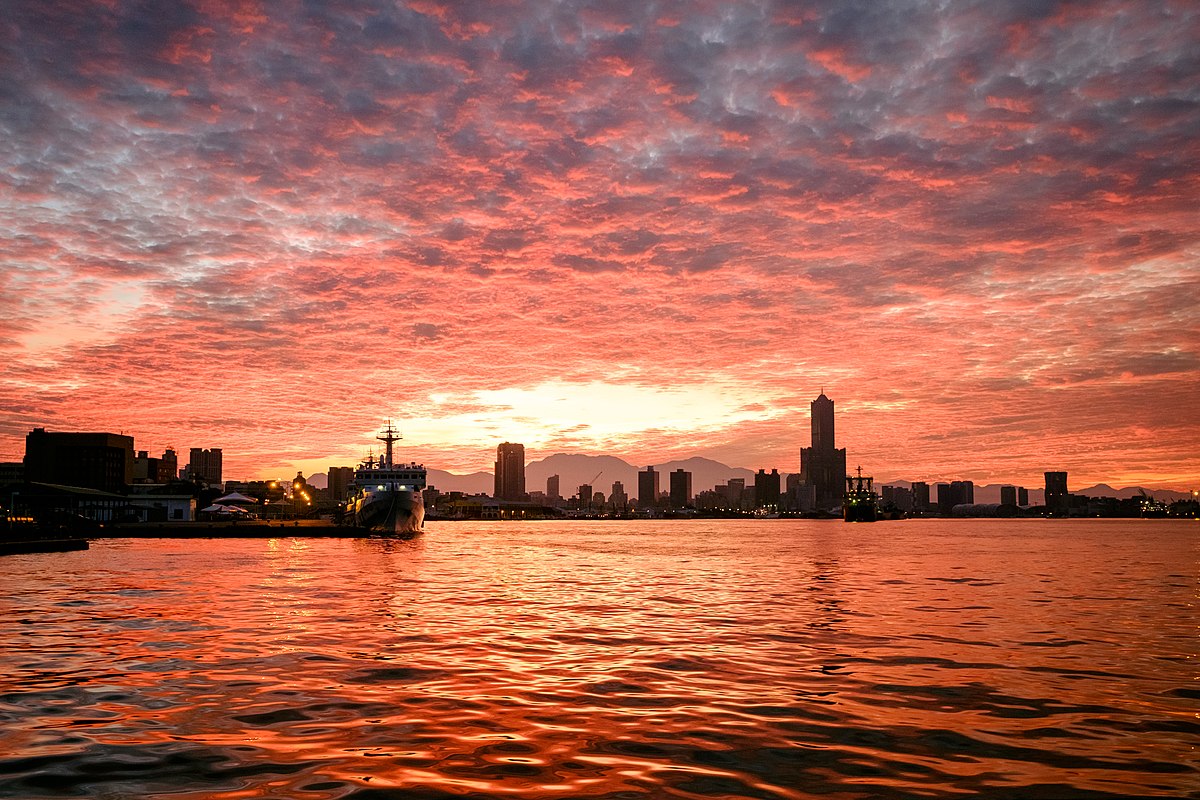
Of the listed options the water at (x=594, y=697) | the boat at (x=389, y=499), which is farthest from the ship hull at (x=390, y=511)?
the water at (x=594, y=697)

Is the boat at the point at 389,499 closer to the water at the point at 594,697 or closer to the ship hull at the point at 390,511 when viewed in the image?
the ship hull at the point at 390,511

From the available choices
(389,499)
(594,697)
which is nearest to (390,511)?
(389,499)

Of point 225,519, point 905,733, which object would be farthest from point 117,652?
point 225,519

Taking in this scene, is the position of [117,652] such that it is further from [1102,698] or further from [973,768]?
[1102,698]

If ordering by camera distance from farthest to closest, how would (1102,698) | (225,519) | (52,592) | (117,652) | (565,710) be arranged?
(225,519), (52,592), (117,652), (1102,698), (565,710)

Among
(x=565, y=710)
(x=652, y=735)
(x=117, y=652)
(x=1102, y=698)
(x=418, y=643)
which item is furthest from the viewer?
(x=418, y=643)

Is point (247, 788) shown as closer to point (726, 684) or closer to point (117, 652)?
point (726, 684)

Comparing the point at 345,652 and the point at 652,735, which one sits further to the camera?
the point at 345,652

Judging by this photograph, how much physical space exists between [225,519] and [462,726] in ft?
524

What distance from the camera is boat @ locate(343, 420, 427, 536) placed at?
115250mm

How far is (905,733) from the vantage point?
40.5ft

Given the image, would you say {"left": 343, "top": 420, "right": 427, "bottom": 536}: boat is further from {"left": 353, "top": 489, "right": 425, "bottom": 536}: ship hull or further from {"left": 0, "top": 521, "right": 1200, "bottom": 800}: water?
{"left": 0, "top": 521, "right": 1200, "bottom": 800}: water

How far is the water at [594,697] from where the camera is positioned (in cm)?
998

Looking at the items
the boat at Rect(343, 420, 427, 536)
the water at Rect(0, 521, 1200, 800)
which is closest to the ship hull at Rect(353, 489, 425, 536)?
the boat at Rect(343, 420, 427, 536)
